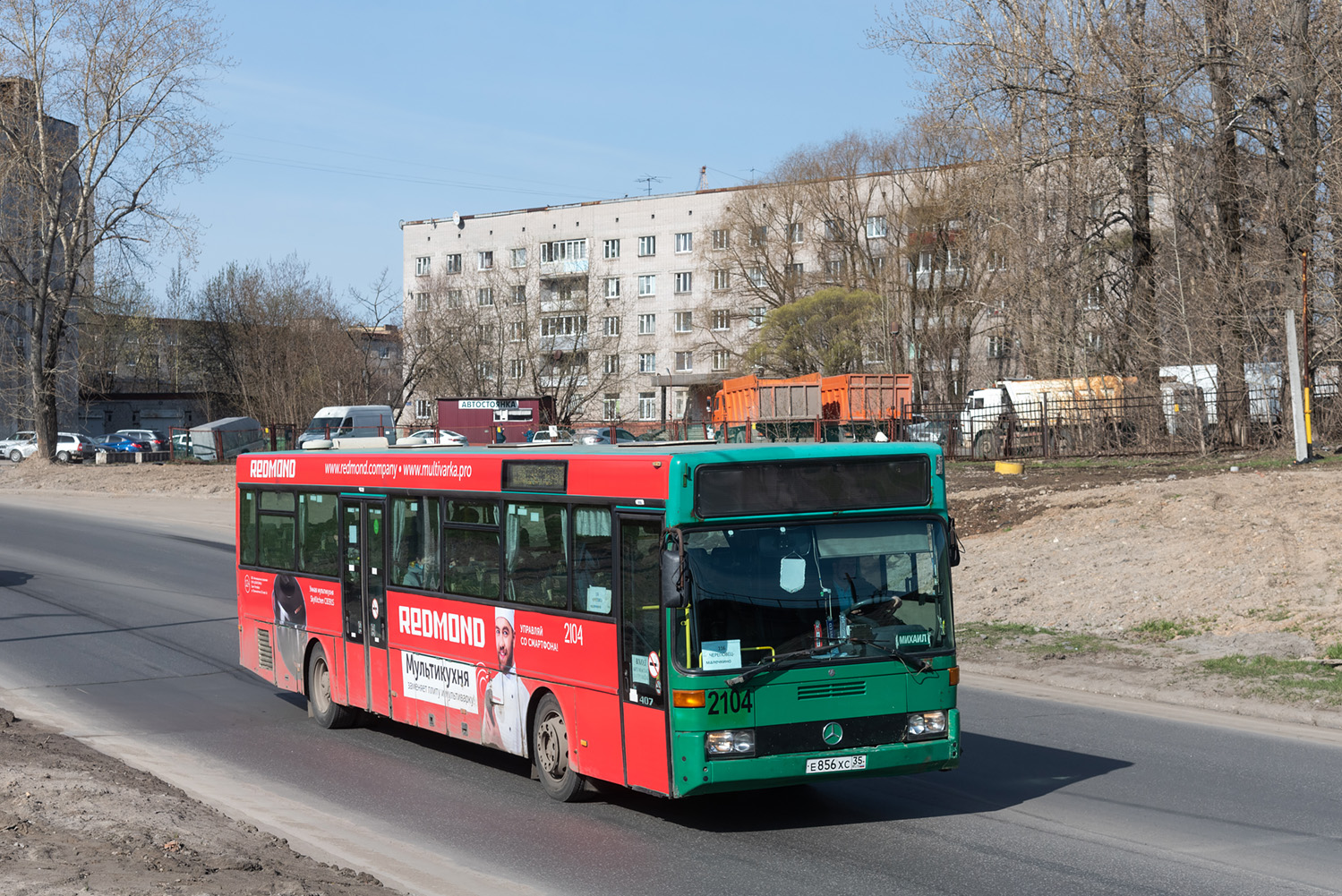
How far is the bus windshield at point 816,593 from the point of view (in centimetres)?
772

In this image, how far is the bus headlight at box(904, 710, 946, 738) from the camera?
8.13 m

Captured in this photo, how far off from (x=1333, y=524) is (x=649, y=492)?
1338 cm

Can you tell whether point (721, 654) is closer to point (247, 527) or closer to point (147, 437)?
point (247, 527)

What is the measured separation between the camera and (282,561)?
1311 centimetres

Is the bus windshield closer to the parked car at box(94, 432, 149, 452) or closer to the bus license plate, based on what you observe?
the bus license plate

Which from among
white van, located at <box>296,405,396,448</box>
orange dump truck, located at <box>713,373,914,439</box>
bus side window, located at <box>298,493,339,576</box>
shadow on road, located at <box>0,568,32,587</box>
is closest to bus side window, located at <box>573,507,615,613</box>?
bus side window, located at <box>298,493,339,576</box>

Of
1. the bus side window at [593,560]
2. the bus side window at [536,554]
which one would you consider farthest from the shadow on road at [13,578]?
the bus side window at [593,560]

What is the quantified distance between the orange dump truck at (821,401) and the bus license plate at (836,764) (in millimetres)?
37564

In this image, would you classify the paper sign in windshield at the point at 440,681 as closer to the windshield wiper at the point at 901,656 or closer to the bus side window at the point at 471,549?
the bus side window at the point at 471,549

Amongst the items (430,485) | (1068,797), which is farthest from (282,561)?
(1068,797)

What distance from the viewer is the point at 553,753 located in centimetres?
916

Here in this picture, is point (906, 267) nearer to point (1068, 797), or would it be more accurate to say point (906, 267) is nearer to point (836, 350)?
point (836, 350)

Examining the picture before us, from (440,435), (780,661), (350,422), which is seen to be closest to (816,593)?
(780,661)

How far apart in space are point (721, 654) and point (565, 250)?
294 ft
